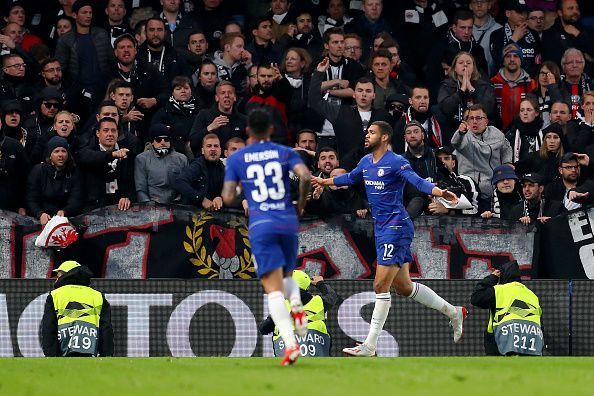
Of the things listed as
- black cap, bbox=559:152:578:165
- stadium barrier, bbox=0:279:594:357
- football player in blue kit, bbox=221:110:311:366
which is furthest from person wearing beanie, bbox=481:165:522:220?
football player in blue kit, bbox=221:110:311:366

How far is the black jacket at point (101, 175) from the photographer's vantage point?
17094 mm

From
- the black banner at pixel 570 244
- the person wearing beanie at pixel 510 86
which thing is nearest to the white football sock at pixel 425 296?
the black banner at pixel 570 244

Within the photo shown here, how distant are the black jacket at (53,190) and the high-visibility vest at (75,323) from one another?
2.29m

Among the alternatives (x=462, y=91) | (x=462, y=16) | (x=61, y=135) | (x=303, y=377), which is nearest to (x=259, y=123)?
(x=303, y=377)

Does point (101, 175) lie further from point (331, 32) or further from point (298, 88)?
point (331, 32)

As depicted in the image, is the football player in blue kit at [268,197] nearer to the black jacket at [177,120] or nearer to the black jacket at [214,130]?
the black jacket at [214,130]

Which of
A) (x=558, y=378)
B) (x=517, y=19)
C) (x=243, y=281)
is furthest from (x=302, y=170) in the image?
(x=517, y=19)

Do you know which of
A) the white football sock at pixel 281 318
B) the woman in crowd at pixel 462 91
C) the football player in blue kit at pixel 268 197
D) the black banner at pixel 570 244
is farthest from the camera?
the woman in crowd at pixel 462 91

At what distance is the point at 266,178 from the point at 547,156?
7729 mm

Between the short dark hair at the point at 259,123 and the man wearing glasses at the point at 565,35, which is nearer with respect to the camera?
the short dark hair at the point at 259,123

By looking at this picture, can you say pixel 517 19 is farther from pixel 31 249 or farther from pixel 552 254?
pixel 31 249

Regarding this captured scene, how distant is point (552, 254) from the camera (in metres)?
17.0

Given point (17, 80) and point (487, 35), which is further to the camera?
point (487, 35)

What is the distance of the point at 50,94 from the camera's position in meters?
18.3
